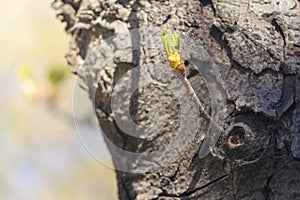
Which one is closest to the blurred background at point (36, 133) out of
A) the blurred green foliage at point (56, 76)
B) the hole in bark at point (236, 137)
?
the blurred green foliage at point (56, 76)

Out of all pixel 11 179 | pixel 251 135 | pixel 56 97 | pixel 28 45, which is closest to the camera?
pixel 251 135

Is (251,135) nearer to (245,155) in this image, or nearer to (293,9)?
(245,155)

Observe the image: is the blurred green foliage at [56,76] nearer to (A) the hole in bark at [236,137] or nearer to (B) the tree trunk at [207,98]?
(B) the tree trunk at [207,98]

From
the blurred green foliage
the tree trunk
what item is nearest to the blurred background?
the blurred green foliage

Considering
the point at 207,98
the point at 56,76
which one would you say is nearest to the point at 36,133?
the point at 56,76

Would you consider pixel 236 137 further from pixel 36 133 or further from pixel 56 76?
pixel 36 133

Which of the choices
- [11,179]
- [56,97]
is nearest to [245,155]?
[56,97]

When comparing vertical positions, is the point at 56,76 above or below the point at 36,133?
above
